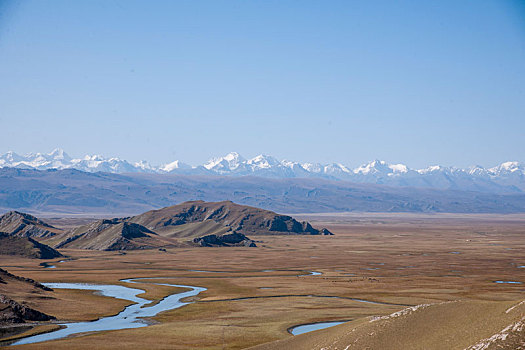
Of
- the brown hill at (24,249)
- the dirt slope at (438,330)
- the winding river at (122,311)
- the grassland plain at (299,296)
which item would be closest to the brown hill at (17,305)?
the grassland plain at (299,296)

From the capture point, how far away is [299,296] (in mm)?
99375

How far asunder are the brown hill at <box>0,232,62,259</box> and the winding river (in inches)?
2574

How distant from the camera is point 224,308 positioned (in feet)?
287

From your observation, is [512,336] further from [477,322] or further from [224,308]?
[224,308]

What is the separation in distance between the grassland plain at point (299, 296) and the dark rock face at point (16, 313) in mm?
4363

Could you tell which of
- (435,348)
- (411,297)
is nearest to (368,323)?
(435,348)

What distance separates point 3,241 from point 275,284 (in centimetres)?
10078

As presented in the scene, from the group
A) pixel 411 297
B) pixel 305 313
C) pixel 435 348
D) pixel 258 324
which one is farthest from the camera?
pixel 411 297

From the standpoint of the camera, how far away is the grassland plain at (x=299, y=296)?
50.7 m

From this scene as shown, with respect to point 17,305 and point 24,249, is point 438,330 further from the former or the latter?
point 24,249

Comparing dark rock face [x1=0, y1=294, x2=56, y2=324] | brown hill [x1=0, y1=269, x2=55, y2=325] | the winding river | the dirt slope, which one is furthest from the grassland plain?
dark rock face [x1=0, y1=294, x2=56, y2=324]

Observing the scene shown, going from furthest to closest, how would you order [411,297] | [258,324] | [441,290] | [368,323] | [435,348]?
[441,290] < [411,297] < [258,324] < [368,323] < [435,348]

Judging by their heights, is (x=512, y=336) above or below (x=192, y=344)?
above

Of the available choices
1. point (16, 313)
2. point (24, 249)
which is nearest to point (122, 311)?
point (16, 313)
